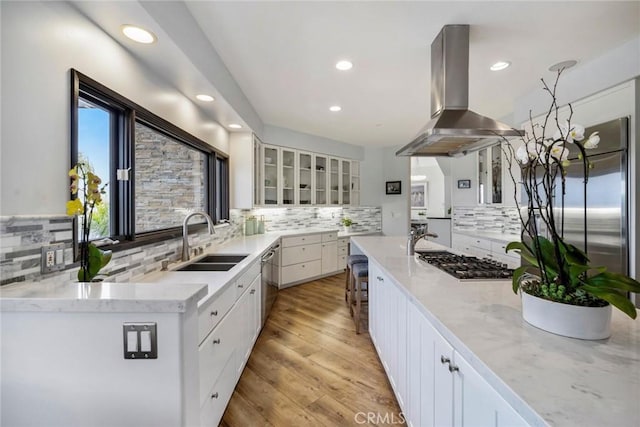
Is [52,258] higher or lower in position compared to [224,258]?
higher

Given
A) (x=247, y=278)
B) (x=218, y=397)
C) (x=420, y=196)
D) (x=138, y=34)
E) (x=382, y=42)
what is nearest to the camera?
(x=138, y=34)

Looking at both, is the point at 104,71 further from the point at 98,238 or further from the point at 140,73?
the point at 98,238

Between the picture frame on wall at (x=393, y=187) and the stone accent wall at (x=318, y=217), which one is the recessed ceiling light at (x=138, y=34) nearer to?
the stone accent wall at (x=318, y=217)

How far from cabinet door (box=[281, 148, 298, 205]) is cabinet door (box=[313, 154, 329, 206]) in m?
0.56

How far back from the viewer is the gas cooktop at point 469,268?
1630 millimetres

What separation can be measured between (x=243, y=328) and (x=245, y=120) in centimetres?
230

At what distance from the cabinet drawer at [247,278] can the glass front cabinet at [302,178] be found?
5.65ft

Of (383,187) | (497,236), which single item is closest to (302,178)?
(383,187)

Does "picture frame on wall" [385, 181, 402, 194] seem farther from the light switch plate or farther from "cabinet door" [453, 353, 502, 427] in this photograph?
the light switch plate

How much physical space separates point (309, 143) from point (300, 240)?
1810mm

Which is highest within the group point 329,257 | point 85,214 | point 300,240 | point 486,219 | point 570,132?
point 570,132

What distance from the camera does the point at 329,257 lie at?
5.11 metres

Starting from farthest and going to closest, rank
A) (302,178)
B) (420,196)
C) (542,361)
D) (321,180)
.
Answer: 1. (420,196)
2. (321,180)
3. (302,178)
4. (542,361)

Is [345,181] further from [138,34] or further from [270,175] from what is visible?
[138,34]
